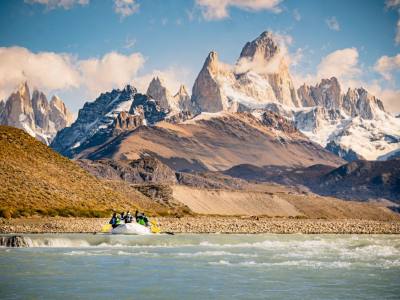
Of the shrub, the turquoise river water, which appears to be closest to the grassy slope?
the shrub

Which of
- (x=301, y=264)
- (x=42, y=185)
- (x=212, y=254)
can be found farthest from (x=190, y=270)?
(x=42, y=185)

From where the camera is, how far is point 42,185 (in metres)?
103

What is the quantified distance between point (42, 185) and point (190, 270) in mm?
63268

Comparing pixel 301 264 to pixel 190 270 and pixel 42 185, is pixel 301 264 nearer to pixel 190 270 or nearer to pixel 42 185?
pixel 190 270

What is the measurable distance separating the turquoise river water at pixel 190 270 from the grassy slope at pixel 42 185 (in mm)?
31770

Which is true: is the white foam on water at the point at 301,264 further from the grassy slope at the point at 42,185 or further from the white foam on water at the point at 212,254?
the grassy slope at the point at 42,185

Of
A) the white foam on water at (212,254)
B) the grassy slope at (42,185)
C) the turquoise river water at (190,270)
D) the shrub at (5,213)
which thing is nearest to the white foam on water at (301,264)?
the turquoise river water at (190,270)

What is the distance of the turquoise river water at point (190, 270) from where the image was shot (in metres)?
35.7

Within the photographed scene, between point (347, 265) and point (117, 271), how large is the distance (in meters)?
16.9

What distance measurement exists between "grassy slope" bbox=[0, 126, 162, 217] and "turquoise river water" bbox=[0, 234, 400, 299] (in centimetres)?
3177

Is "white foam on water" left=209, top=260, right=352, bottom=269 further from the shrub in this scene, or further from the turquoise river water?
the shrub

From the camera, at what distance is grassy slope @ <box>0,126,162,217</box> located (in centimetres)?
9550

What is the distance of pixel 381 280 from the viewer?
133 ft

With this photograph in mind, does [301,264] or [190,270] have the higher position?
[301,264]
